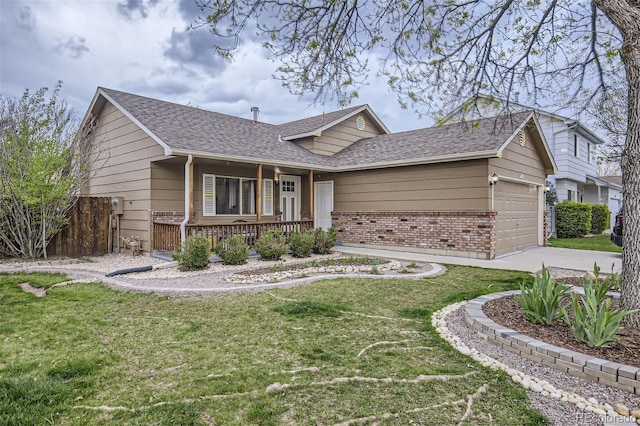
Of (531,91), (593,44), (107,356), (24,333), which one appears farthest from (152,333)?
(593,44)

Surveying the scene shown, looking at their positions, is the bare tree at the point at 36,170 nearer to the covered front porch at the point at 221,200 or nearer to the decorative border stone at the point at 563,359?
the covered front porch at the point at 221,200

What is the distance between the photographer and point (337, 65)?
222 inches

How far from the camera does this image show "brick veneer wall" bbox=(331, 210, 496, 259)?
34.1 ft

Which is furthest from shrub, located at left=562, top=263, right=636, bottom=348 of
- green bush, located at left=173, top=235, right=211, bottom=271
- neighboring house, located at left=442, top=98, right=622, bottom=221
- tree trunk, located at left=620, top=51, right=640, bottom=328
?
neighboring house, located at left=442, top=98, right=622, bottom=221

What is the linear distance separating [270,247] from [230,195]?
337cm

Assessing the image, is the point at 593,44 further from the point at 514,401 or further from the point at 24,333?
the point at 24,333

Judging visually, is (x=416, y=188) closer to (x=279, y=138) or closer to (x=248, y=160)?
(x=248, y=160)

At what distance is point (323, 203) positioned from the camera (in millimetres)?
14445

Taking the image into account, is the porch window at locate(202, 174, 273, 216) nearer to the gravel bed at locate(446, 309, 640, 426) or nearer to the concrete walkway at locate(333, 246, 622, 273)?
the concrete walkway at locate(333, 246, 622, 273)

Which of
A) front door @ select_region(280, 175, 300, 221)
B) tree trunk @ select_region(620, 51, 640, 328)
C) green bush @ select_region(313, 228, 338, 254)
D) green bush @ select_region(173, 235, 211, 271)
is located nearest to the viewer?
tree trunk @ select_region(620, 51, 640, 328)

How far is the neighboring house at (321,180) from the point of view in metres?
10.4

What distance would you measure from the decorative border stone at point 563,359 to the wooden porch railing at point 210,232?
741 centimetres

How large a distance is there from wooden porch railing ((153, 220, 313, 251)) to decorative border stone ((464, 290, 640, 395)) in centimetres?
741

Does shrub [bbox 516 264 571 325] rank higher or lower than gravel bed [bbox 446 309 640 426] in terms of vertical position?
higher
